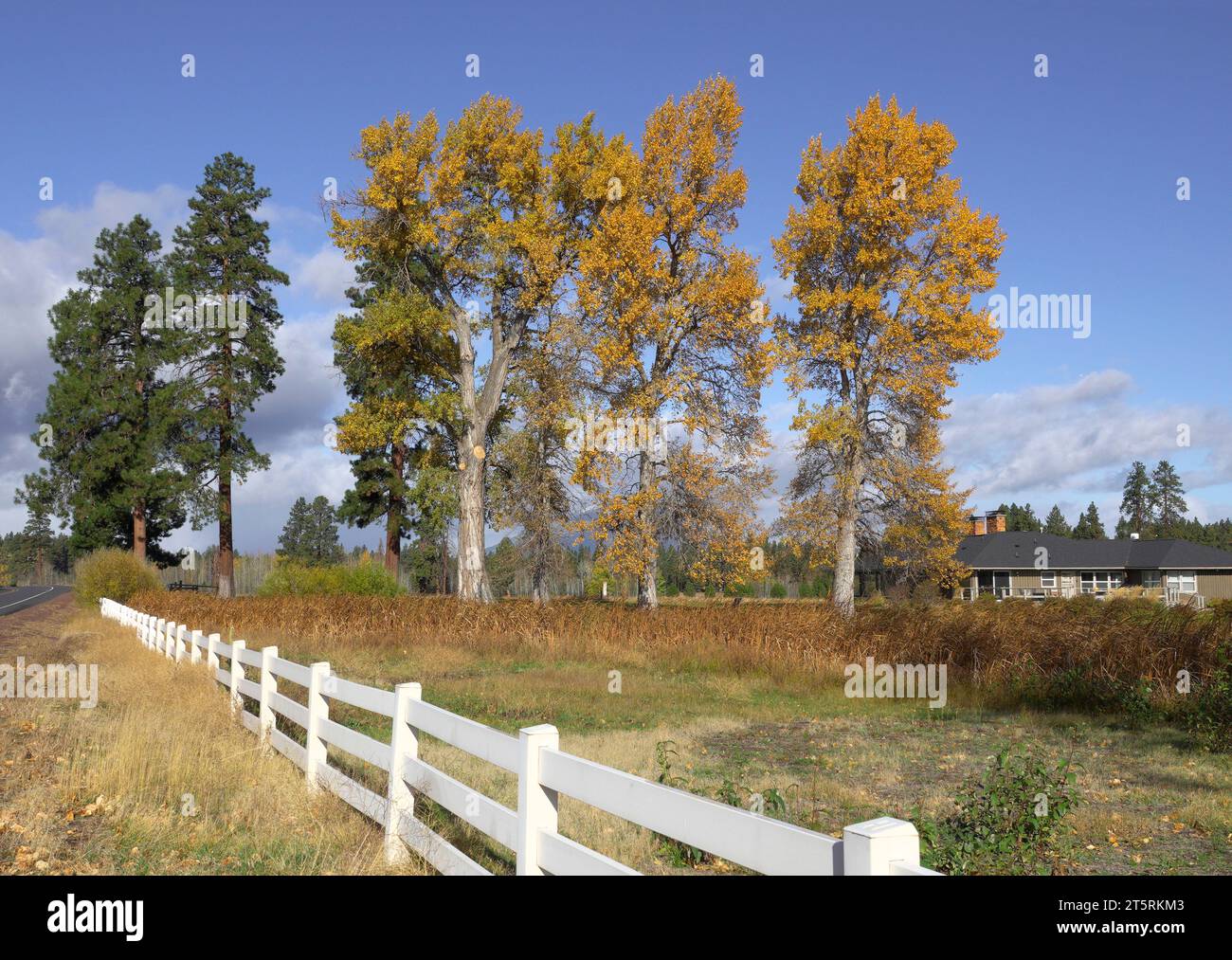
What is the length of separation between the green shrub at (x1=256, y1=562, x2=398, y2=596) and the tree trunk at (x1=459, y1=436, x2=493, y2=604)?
250 inches

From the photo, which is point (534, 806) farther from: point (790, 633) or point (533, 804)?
point (790, 633)

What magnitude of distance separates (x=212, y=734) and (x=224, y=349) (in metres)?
38.7

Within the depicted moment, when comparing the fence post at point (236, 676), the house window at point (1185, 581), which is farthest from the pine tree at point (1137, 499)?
the fence post at point (236, 676)

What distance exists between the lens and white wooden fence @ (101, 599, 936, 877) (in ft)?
9.29

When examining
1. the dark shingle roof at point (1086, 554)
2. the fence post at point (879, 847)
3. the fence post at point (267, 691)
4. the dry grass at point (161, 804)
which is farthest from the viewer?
the dark shingle roof at point (1086, 554)

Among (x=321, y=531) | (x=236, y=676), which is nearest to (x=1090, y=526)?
(x=321, y=531)

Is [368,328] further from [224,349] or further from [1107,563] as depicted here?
[1107,563]

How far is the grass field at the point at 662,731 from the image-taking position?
6816 millimetres

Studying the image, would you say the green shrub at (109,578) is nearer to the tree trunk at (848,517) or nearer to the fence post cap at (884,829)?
the tree trunk at (848,517)

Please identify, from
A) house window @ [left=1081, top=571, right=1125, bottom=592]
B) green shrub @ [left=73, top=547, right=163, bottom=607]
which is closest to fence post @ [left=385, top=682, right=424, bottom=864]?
green shrub @ [left=73, top=547, right=163, bottom=607]

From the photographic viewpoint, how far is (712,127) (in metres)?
27.2

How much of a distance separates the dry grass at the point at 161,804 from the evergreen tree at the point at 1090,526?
392 ft

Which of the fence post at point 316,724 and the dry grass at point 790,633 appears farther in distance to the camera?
the dry grass at point 790,633

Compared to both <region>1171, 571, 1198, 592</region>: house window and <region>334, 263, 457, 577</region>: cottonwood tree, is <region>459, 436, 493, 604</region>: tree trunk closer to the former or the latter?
<region>334, 263, 457, 577</region>: cottonwood tree
